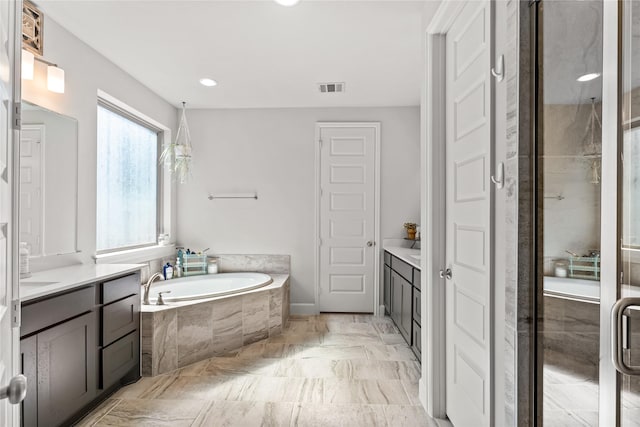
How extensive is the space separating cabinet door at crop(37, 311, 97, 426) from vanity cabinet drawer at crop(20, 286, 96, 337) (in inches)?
1.6

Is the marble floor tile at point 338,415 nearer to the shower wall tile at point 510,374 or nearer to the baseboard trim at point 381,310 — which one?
the shower wall tile at point 510,374

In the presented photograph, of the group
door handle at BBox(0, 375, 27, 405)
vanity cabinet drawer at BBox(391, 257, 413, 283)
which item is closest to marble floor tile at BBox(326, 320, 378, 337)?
vanity cabinet drawer at BBox(391, 257, 413, 283)

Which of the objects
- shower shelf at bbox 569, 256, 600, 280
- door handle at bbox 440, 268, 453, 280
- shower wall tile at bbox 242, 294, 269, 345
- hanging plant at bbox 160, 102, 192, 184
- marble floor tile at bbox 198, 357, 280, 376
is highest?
hanging plant at bbox 160, 102, 192, 184

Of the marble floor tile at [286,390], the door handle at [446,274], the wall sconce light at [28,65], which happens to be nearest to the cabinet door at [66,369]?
the marble floor tile at [286,390]

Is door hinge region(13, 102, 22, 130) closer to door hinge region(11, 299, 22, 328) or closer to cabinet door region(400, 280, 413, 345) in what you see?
door hinge region(11, 299, 22, 328)

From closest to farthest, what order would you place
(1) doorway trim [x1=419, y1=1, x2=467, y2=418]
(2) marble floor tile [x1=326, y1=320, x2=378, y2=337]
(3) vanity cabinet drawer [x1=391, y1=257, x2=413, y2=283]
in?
(1) doorway trim [x1=419, y1=1, x2=467, y2=418] → (3) vanity cabinet drawer [x1=391, y1=257, x2=413, y2=283] → (2) marble floor tile [x1=326, y1=320, x2=378, y2=337]

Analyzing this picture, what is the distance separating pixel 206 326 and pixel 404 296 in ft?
5.63

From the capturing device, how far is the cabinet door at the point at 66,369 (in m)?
1.90

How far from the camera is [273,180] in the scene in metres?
4.69

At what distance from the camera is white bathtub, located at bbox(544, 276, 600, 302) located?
101cm

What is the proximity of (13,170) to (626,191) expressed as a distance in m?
1.49

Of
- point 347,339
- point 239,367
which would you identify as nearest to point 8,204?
point 239,367

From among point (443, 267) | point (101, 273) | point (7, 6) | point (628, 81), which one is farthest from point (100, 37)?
point (628, 81)

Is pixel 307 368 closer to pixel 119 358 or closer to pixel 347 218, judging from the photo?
pixel 119 358
